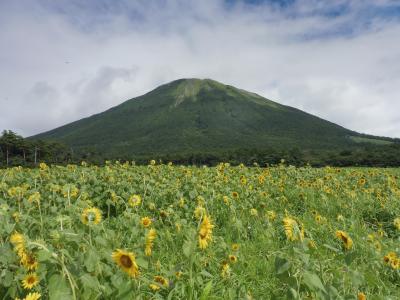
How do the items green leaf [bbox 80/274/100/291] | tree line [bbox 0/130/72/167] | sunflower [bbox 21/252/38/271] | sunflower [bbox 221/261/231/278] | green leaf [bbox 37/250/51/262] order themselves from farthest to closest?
tree line [bbox 0/130/72/167] → sunflower [bbox 221/261/231/278] → sunflower [bbox 21/252/38/271] → green leaf [bbox 80/274/100/291] → green leaf [bbox 37/250/51/262]

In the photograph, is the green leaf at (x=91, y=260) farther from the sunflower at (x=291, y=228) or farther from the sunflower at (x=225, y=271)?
the sunflower at (x=225, y=271)

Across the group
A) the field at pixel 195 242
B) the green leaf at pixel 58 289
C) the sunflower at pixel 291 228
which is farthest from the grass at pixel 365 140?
the green leaf at pixel 58 289

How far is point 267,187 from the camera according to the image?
10.1 m

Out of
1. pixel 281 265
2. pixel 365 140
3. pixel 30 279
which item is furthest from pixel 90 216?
pixel 365 140

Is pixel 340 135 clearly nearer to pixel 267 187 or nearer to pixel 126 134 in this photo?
pixel 126 134

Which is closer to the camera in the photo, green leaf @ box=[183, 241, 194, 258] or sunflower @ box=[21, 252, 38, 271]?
sunflower @ box=[21, 252, 38, 271]

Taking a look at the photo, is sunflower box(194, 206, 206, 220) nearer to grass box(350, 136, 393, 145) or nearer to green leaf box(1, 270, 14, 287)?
green leaf box(1, 270, 14, 287)

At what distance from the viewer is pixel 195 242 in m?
3.05

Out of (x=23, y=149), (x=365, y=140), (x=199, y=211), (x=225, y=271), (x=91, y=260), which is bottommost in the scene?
(x=225, y=271)

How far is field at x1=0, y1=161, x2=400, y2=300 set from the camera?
272 cm

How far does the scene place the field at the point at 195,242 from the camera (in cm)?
272

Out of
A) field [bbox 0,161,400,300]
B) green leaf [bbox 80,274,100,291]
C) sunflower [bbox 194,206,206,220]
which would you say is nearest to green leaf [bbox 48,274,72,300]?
field [bbox 0,161,400,300]

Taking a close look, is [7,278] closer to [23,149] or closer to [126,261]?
[126,261]

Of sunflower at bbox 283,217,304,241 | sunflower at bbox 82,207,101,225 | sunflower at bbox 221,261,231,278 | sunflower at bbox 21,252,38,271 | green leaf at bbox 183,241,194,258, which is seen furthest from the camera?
sunflower at bbox 221,261,231,278
